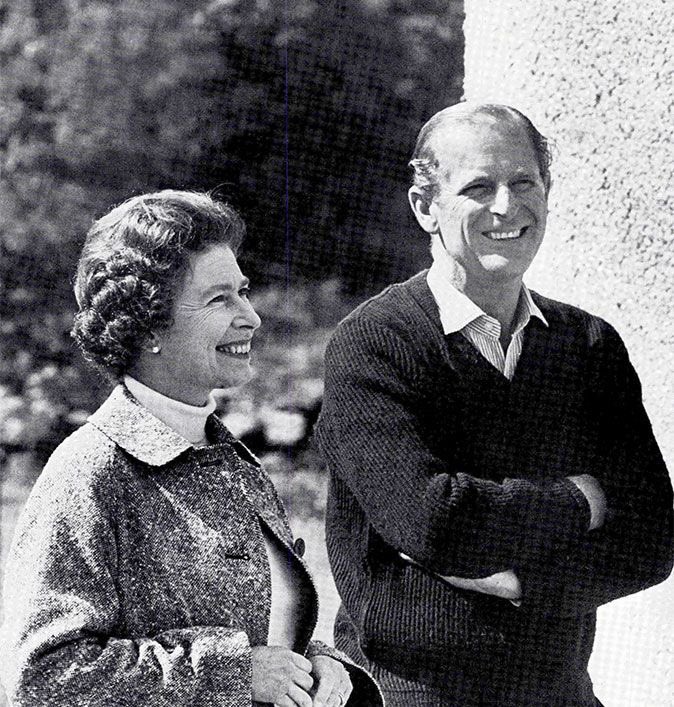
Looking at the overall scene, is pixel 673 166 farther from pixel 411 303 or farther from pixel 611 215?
pixel 411 303

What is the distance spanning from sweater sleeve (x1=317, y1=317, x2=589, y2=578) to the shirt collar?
0.08 meters

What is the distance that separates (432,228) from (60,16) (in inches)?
104

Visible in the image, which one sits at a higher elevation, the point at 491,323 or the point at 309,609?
the point at 491,323

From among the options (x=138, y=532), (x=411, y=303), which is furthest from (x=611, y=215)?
(x=138, y=532)

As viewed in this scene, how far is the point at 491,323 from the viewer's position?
1886mm

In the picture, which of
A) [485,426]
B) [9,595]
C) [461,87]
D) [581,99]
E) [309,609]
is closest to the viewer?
[9,595]

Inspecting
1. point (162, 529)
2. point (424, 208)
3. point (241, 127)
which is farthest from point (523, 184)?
point (241, 127)

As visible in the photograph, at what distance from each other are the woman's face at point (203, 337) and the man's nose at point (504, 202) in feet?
1.51

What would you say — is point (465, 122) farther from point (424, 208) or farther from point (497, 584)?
point (497, 584)

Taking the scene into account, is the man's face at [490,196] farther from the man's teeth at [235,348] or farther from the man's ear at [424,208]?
the man's teeth at [235,348]

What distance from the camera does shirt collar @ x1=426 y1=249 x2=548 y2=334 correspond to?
1858mm

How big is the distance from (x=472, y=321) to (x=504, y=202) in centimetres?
21

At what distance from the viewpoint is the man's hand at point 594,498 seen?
1823 millimetres

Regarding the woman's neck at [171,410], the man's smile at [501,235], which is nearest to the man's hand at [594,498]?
the man's smile at [501,235]
